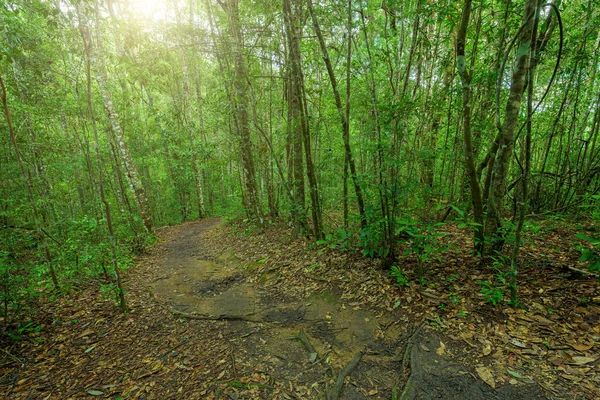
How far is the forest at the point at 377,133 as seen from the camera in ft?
12.8

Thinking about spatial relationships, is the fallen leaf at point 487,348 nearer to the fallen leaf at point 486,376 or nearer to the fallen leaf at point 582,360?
the fallen leaf at point 486,376

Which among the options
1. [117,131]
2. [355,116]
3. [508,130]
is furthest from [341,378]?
[117,131]

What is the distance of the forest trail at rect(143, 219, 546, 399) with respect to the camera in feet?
8.94

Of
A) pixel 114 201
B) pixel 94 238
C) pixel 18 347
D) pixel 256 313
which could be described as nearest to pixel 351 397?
pixel 256 313

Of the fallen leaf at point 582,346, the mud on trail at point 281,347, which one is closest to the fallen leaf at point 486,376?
the mud on trail at point 281,347

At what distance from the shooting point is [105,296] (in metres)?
5.33

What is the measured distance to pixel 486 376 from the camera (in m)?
2.62

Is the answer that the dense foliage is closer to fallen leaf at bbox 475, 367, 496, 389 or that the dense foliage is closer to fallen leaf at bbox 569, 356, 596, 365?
fallen leaf at bbox 569, 356, 596, 365

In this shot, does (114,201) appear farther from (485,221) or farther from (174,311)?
(485,221)

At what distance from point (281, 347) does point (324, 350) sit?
0.64 metres

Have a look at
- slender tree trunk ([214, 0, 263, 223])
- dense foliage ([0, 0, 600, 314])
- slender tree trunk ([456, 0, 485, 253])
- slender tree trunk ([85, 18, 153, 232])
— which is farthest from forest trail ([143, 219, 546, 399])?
slender tree trunk ([85, 18, 153, 232])

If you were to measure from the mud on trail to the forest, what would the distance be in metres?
0.48

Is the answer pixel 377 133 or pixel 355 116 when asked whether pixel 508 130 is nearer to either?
pixel 377 133

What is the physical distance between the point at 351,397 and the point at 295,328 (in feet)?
4.83
